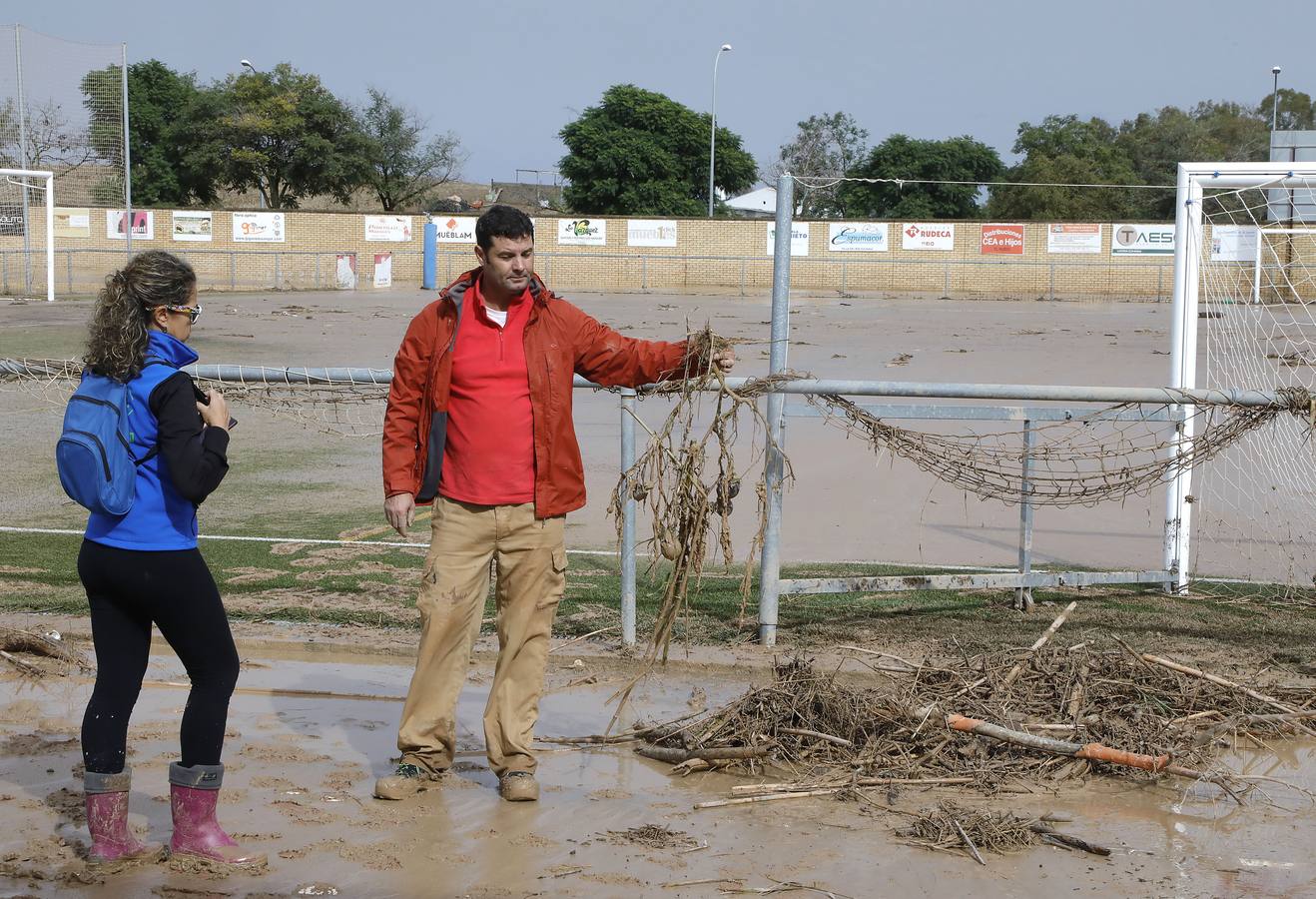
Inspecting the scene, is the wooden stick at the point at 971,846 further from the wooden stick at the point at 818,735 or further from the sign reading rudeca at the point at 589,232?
the sign reading rudeca at the point at 589,232

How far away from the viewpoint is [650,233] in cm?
4541

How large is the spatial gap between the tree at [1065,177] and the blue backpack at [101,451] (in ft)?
134

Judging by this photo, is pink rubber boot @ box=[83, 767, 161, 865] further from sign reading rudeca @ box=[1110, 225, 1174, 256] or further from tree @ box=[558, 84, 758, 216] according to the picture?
tree @ box=[558, 84, 758, 216]

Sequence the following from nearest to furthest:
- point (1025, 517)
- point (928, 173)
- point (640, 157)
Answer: point (1025, 517) < point (640, 157) < point (928, 173)

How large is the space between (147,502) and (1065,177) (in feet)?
187

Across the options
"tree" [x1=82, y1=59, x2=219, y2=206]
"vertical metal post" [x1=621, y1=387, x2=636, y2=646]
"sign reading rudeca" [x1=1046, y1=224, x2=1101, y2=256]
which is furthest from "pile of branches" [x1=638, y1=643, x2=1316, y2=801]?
"tree" [x1=82, y1=59, x2=219, y2=206]

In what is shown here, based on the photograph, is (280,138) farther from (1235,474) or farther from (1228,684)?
(1228,684)

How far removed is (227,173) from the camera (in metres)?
56.8

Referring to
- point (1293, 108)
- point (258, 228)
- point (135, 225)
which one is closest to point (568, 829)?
point (258, 228)

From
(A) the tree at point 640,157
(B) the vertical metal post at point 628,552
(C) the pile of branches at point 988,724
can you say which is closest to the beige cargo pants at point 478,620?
(C) the pile of branches at point 988,724

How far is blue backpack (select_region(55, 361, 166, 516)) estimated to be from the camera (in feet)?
12.2

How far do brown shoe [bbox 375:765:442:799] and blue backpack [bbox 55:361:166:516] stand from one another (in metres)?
1.42

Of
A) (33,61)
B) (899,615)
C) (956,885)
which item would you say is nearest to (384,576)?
(899,615)

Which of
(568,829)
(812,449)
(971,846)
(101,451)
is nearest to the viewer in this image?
(101,451)
